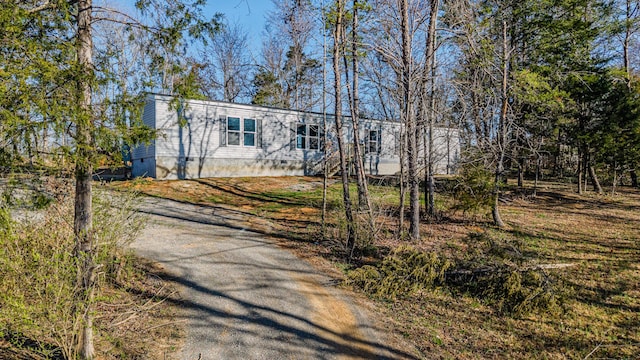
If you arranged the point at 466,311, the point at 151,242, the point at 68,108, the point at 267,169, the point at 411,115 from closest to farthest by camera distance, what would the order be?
the point at 68,108
the point at 466,311
the point at 151,242
the point at 411,115
the point at 267,169

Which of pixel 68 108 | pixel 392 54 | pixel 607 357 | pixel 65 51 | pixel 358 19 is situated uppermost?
pixel 358 19

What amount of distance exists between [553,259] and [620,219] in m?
5.98

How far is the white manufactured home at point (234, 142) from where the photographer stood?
15812mm

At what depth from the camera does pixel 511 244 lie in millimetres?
8398

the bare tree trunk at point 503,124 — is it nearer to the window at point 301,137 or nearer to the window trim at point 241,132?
the window at point 301,137

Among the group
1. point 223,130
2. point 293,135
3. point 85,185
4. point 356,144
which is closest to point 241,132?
point 223,130

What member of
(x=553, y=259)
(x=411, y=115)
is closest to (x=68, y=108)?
(x=411, y=115)

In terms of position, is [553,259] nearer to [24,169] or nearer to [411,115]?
[411,115]

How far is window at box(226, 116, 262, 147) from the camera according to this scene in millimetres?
17312

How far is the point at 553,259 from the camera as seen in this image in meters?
8.18

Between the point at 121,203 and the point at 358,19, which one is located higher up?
the point at 358,19

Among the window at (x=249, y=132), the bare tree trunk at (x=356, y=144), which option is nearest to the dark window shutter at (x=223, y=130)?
the window at (x=249, y=132)

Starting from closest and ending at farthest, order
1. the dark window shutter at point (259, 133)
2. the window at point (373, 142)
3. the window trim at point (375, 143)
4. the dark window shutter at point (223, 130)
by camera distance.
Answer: the dark window shutter at point (223, 130), the dark window shutter at point (259, 133), the window trim at point (375, 143), the window at point (373, 142)

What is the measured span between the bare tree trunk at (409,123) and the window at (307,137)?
35.9 ft
